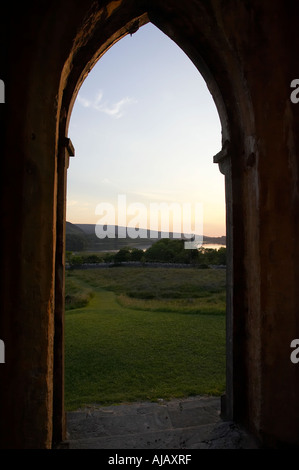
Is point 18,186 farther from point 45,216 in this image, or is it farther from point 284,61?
point 284,61

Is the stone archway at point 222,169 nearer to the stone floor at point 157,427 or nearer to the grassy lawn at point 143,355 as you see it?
the stone floor at point 157,427

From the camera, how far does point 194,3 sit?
2.82 meters

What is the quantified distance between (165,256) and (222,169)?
1368 inches

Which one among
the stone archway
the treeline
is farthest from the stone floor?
the treeline

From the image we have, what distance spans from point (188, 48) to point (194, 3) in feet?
1.42

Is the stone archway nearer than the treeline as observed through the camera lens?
Yes

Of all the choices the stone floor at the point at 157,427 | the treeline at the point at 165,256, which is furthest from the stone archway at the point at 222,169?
the treeline at the point at 165,256

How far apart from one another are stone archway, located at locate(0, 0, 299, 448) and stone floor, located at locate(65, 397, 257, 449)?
0.27 meters

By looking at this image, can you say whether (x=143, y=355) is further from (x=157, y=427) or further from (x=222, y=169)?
(x=222, y=169)

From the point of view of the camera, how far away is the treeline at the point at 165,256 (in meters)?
33.9

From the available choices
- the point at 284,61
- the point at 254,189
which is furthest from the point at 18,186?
the point at 284,61

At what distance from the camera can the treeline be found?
111 ft

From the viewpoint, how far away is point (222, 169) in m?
3.28

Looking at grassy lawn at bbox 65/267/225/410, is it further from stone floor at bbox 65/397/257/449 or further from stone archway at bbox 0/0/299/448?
stone archway at bbox 0/0/299/448
